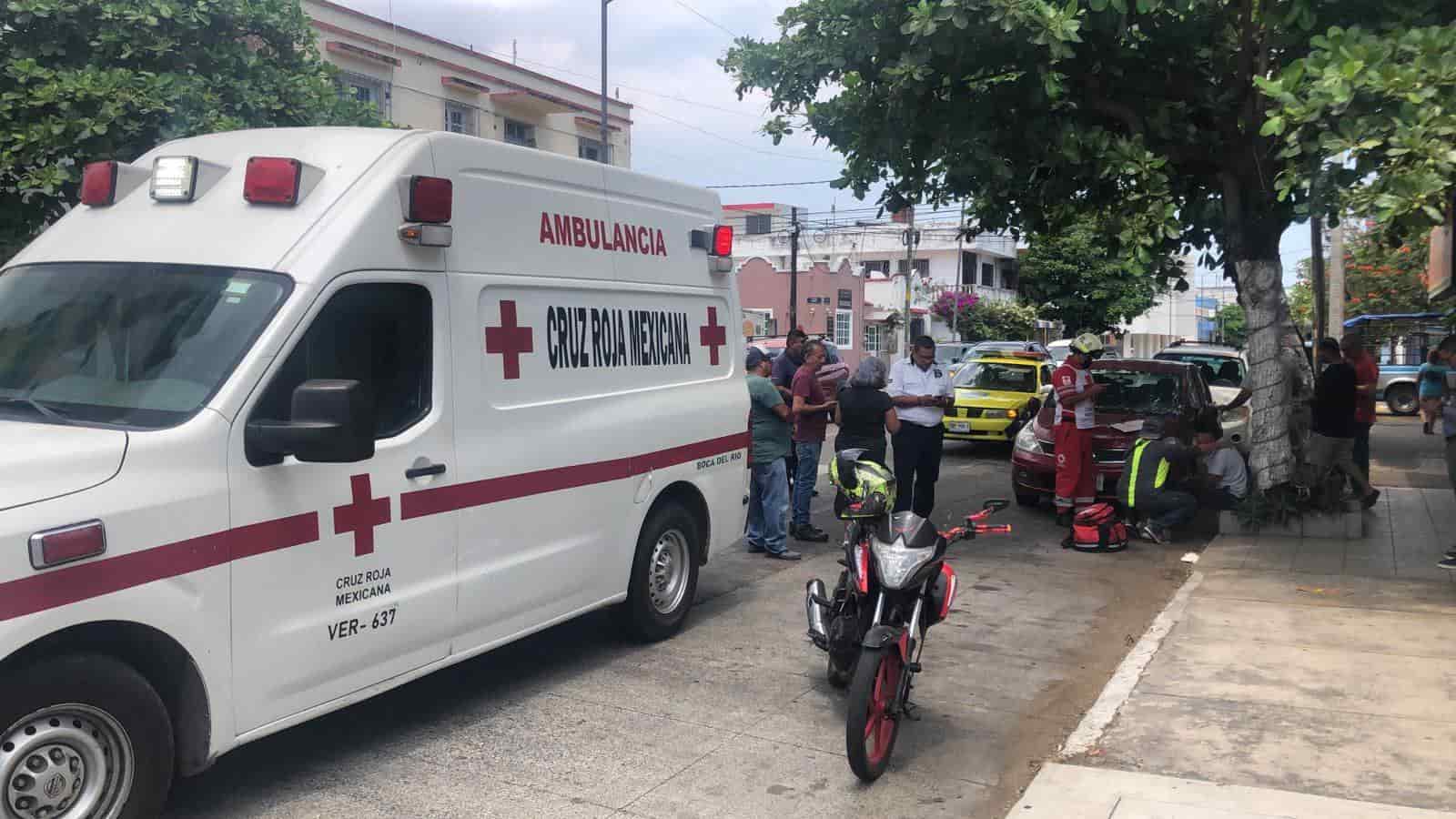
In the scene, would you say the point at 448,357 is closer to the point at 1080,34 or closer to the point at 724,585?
the point at 724,585

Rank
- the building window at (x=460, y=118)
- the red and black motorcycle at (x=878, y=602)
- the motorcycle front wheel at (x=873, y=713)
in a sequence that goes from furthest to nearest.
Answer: the building window at (x=460, y=118) < the red and black motorcycle at (x=878, y=602) < the motorcycle front wheel at (x=873, y=713)

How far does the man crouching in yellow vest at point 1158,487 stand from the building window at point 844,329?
4317 centimetres

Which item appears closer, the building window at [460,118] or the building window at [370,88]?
the building window at [370,88]

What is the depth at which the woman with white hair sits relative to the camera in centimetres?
984

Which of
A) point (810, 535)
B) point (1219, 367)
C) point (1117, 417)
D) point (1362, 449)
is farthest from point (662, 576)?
point (1219, 367)

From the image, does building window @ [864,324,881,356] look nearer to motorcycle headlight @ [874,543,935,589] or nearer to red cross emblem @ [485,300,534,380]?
red cross emblem @ [485,300,534,380]

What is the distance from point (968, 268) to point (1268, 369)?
54.1m

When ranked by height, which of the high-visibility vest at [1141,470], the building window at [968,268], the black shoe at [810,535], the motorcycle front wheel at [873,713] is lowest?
the black shoe at [810,535]

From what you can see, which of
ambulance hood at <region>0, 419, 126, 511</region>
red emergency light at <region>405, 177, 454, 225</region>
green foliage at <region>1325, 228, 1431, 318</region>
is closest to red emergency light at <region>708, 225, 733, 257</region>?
red emergency light at <region>405, 177, 454, 225</region>

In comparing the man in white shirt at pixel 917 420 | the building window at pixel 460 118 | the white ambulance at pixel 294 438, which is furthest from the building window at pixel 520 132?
the white ambulance at pixel 294 438

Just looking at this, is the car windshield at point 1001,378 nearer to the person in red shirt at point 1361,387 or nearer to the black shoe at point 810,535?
the person in red shirt at point 1361,387

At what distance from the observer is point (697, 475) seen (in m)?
7.58

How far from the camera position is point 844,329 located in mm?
54906

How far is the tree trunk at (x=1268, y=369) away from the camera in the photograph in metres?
11.7
